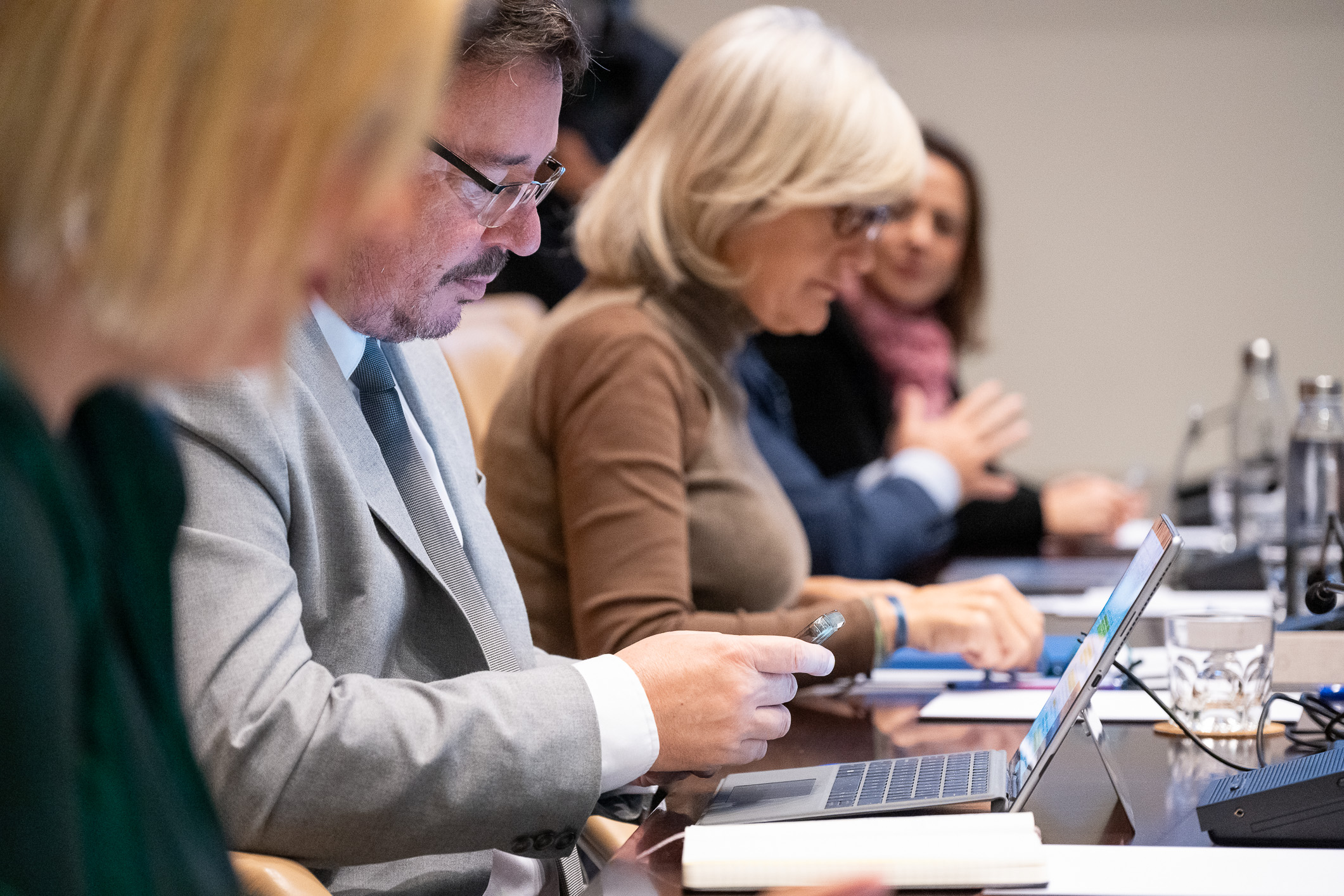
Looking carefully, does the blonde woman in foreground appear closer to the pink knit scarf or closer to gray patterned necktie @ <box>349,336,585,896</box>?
gray patterned necktie @ <box>349,336,585,896</box>

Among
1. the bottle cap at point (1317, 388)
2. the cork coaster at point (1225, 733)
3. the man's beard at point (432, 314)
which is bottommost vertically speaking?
the cork coaster at point (1225, 733)

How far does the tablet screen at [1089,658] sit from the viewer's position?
0.96 metres

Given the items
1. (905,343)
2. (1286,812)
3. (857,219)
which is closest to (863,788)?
(1286,812)

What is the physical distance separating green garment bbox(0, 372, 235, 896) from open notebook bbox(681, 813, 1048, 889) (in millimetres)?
344

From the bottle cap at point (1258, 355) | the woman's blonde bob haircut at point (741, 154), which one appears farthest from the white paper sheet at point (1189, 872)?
the bottle cap at point (1258, 355)

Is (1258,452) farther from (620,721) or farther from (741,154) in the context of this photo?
(620,721)

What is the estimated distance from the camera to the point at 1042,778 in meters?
1.13

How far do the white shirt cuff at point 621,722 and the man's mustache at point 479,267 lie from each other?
0.37 m

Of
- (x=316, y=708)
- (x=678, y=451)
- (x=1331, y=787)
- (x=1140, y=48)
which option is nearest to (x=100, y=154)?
(x=316, y=708)

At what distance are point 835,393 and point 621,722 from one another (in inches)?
92.8

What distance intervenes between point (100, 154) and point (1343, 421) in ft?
6.25

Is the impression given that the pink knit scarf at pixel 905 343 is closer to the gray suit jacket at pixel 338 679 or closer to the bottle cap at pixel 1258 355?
the bottle cap at pixel 1258 355

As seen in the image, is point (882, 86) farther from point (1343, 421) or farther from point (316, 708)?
point (316, 708)

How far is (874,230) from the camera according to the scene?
6.03 ft
